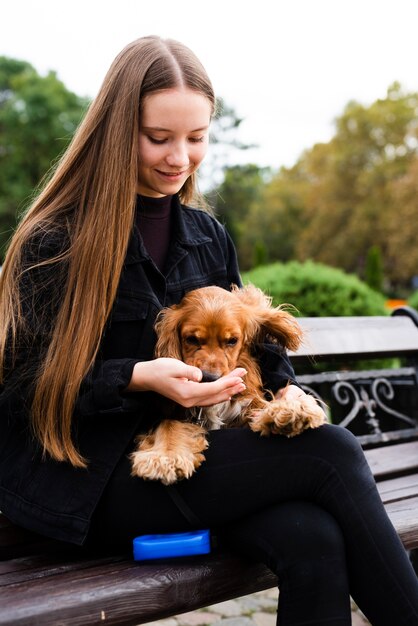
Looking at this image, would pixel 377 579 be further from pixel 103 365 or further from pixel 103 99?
pixel 103 99

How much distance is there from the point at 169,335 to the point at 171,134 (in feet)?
2.27

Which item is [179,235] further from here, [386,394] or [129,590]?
[386,394]

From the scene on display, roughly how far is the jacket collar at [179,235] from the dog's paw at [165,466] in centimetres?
71

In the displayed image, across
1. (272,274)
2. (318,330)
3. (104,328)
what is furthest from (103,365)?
(272,274)

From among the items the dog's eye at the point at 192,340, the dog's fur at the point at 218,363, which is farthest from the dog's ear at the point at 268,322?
the dog's eye at the point at 192,340

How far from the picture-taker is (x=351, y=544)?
6.84ft

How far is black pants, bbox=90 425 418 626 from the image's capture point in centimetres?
202

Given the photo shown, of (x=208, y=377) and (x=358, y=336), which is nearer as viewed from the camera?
(x=208, y=377)

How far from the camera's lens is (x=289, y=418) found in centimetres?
216

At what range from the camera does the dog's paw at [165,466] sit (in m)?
2.11

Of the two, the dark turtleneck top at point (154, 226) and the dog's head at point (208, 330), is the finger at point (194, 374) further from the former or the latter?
the dark turtleneck top at point (154, 226)

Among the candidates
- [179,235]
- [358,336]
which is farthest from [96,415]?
[358,336]

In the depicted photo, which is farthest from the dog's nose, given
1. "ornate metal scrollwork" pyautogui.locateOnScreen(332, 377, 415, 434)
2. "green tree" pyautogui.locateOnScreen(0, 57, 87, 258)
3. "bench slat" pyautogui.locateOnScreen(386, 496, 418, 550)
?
"green tree" pyautogui.locateOnScreen(0, 57, 87, 258)

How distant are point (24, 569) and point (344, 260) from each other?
38.3 meters
